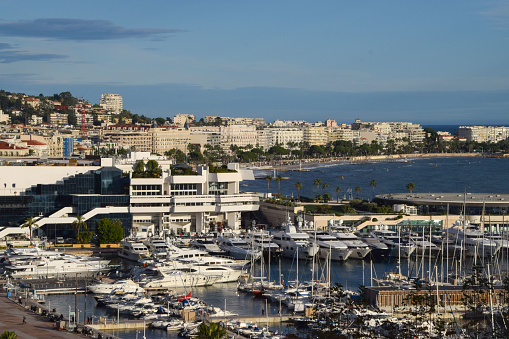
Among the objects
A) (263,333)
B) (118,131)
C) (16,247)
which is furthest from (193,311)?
(118,131)

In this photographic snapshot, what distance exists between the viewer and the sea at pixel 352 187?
39.3 meters

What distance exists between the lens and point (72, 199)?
5788cm

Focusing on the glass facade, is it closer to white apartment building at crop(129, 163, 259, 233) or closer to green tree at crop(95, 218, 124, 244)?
white apartment building at crop(129, 163, 259, 233)

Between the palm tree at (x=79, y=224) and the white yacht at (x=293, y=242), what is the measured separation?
11.8 metres

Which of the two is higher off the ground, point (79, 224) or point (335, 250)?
point (79, 224)

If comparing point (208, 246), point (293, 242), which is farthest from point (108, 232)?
point (293, 242)

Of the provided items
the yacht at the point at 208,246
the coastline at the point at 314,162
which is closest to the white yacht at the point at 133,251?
the yacht at the point at 208,246

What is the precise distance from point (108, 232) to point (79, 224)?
7.41 ft

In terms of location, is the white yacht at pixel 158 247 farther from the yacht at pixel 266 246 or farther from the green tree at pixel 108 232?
the yacht at pixel 266 246

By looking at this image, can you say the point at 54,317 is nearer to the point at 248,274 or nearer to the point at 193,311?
the point at 193,311

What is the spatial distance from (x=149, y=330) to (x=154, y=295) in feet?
21.7

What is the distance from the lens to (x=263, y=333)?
3206 centimetres

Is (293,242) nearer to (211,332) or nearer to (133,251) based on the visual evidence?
(133,251)

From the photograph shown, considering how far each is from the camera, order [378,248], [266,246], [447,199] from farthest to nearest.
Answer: [447,199] → [266,246] → [378,248]
